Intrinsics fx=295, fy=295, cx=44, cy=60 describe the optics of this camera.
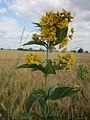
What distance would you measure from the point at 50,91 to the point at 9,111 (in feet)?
4.01

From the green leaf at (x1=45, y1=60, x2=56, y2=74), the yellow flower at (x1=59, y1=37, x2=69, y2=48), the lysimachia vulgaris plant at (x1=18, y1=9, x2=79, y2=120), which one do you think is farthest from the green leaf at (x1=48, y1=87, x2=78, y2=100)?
the yellow flower at (x1=59, y1=37, x2=69, y2=48)

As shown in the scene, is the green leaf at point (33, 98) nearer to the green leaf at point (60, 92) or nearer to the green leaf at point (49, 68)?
the green leaf at point (60, 92)

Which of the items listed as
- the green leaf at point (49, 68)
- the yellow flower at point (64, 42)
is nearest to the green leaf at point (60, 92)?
the green leaf at point (49, 68)

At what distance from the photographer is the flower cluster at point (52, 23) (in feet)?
6.59

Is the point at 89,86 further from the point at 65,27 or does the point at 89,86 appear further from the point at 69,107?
the point at 65,27

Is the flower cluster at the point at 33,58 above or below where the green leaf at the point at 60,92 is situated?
above

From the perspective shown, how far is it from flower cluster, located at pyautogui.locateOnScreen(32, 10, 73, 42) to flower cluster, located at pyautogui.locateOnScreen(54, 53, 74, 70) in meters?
0.15

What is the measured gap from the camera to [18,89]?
3.90 meters

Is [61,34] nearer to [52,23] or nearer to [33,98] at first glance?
[52,23]

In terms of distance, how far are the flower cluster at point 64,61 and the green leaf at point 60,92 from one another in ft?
0.49

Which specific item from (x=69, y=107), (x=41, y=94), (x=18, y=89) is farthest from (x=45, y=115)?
(x=18, y=89)

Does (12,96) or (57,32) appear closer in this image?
(57,32)

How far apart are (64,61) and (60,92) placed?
0.22 meters

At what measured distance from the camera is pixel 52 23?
2014mm
